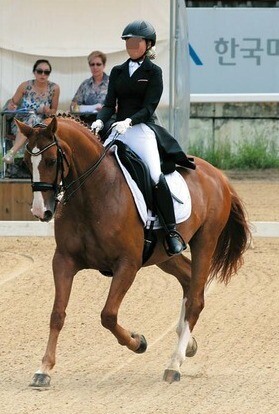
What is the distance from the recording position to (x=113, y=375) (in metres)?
8.17

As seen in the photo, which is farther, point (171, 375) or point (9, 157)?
point (9, 157)

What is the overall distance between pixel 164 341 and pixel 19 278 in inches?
121

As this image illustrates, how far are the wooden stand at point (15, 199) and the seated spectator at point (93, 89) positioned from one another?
1.08 m

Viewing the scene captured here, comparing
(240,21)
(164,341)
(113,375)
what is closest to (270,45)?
(240,21)

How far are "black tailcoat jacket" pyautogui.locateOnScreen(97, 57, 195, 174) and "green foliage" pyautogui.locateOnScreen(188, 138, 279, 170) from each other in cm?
1134

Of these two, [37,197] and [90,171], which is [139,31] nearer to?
[90,171]

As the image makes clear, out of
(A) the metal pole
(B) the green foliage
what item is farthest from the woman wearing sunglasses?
(B) the green foliage

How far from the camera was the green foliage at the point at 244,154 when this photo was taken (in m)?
20.2

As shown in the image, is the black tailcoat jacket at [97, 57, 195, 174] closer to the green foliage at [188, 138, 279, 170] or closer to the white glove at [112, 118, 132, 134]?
the white glove at [112, 118, 132, 134]

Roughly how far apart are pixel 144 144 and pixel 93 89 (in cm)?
707

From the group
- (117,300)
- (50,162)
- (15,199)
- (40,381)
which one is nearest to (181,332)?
(117,300)

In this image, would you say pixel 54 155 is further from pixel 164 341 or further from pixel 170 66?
pixel 170 66

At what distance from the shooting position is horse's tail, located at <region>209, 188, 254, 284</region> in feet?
31.1

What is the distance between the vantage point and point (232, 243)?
9531mm
